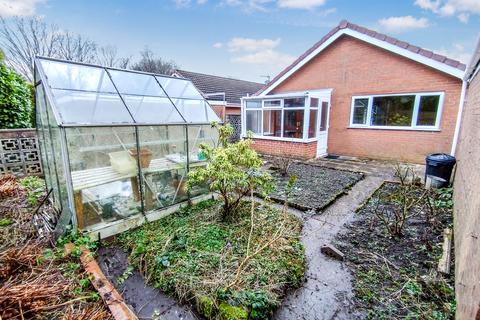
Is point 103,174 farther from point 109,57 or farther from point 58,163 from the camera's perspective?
point 109,57

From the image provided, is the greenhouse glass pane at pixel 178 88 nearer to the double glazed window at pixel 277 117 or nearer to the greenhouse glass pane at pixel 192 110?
the greenhouse glass pane at pixel 192 110

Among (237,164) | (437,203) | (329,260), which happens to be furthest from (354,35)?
(329,260)

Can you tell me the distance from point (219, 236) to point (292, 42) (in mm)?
12548

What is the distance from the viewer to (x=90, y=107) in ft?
11.5

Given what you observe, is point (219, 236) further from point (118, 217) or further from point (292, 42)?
point (292, 42)

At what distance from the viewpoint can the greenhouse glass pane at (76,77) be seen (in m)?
3.56

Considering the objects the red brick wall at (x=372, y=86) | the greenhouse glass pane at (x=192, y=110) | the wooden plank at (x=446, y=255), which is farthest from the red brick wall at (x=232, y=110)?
the wooden plank at (x=446, y=255)

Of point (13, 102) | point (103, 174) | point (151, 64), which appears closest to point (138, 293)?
point (103, 174)

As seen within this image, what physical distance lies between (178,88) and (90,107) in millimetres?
2099

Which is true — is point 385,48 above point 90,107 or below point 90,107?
above

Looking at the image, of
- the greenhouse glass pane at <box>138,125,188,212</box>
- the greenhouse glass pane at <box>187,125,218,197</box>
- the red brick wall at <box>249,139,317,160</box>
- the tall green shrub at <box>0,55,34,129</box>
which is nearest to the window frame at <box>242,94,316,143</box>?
the red brick wall at <box>249,139,317,160</box>

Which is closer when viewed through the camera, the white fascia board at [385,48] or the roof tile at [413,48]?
the white fascia board at [385,48]

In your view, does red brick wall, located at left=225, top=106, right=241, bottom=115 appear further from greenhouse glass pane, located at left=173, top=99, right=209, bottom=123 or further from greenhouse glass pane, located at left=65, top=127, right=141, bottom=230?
greenhouse glass pane, located at left=65, top=127, right=141, bottom=230

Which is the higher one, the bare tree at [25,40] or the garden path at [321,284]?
the bare tree at [25,40]
